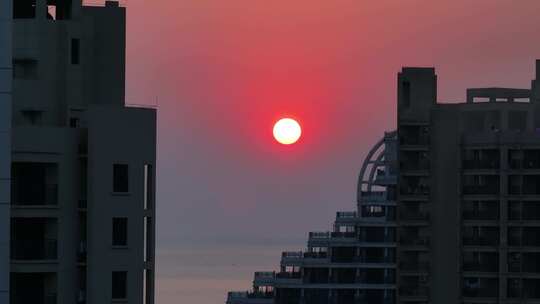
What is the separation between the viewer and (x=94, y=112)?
48969 millimetres

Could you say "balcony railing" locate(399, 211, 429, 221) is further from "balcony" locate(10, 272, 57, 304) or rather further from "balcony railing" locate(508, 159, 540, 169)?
"balcony" locate(10, 272, 57, 304)

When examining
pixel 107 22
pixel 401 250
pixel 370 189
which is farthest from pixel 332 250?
pixel 107 22

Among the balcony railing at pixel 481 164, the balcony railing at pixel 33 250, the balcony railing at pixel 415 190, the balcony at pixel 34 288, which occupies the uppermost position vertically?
the balcony railing at pixel 481 164

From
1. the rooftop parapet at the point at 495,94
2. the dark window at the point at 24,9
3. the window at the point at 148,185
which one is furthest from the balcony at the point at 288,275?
the window at the point at 148,185

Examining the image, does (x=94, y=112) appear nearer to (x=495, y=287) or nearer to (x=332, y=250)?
(x=495, y=287)

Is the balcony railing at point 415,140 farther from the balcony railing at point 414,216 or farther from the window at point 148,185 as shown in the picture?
the window at point 148,185

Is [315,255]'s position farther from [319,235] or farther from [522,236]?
[522,236]

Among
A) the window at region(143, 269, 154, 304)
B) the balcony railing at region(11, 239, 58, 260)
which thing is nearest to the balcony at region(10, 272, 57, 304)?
the balcony railing at region(11, 239, 58, 260)

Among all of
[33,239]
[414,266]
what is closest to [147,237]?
[33,239]

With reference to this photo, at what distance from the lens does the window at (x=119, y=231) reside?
162ft

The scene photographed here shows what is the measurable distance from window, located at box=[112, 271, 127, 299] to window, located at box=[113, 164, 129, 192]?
6.92 feet

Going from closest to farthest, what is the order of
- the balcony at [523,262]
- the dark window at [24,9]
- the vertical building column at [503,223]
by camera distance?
the dark window at [24,9]
the vertical building column at [503,223]
the balcony at [523,262]

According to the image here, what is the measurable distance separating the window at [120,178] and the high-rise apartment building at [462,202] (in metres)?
59.3

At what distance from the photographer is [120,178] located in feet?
162
